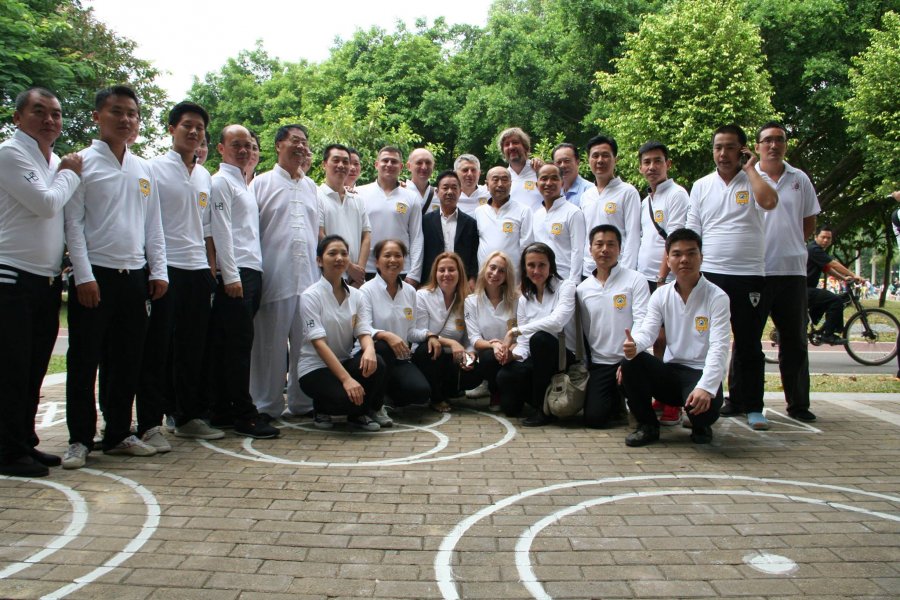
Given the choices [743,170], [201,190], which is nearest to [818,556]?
[743,170]

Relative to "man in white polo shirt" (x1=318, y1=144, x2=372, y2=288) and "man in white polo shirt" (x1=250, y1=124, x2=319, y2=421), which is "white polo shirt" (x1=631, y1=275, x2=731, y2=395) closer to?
"man in white polo shirt" (x1=318, y1=144, x2=372, y2=288)

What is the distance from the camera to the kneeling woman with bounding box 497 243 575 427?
5.83 meters

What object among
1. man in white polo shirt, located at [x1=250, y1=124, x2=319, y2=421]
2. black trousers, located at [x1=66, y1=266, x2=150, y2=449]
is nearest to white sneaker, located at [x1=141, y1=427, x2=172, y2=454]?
black trousers, located at [x1=66, y1=266, x2=150, y2=449]

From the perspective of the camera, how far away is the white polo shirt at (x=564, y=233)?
6.21 metres

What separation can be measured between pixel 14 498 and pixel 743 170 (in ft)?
17.9

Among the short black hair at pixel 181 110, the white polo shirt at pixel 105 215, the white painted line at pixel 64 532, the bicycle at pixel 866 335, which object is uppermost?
the short black hair at pixel 181 110

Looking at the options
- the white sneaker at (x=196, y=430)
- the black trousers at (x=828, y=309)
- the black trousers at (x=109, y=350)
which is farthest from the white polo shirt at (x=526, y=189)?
the black trousers at (x=828, y=309)

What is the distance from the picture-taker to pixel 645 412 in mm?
5172

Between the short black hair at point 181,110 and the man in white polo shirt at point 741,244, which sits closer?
the short black hair at point 181,110

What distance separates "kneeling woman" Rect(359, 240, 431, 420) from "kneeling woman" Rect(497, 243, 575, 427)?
76 cm

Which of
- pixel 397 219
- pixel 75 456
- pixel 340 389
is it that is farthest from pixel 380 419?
pixel 75 456

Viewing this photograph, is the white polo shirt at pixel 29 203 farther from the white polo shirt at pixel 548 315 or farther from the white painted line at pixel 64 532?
the white polo shirt at pixel 548 315

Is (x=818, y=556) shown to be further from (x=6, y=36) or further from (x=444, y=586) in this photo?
(x=6, y=36)

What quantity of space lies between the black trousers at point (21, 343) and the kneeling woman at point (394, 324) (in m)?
2.29
